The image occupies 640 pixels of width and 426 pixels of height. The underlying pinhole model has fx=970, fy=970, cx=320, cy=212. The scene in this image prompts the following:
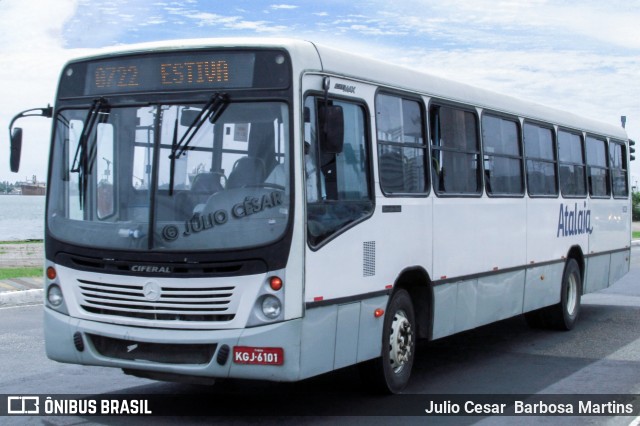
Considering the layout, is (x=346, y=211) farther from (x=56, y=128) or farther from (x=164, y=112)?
(x=56, y=128)

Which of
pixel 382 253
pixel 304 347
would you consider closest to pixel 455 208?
pixel 382 253

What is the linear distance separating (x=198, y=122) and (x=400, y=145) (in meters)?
2.40

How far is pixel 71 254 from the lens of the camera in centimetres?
762

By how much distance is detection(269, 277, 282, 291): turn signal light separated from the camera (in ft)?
22.9

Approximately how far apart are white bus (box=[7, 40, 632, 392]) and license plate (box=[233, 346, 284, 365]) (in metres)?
0.01

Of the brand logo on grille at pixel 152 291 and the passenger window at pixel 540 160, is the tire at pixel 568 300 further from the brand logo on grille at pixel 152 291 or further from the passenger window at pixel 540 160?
the brand logo on grille at pixel 152 291

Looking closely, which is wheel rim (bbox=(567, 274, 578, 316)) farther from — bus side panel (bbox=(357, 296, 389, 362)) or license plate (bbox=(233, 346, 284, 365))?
license plate (bbox=(233, 346, 284, 365))

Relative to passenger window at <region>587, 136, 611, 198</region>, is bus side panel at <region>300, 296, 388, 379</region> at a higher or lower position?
lower

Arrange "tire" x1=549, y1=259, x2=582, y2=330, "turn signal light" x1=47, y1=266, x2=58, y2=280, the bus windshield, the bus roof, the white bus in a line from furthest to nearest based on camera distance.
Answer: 1. "tire" x1=549, y1=259, x2=582, y2=330
2. "turn signal light" x1=47, y1=266, x2=58, y2=280
3. the bus roof
4. the bus windshield
5. the white bus

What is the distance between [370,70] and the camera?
8.48 m

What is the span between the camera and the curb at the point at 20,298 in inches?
615

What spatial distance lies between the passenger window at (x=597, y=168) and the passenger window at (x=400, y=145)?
633 centimetres

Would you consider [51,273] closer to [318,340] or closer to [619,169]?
[318,340]

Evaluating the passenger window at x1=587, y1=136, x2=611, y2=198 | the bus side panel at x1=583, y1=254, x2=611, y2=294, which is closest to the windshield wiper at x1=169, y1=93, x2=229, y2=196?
the bus side panel at x1=583, y1=254, x2=611, y2=294
